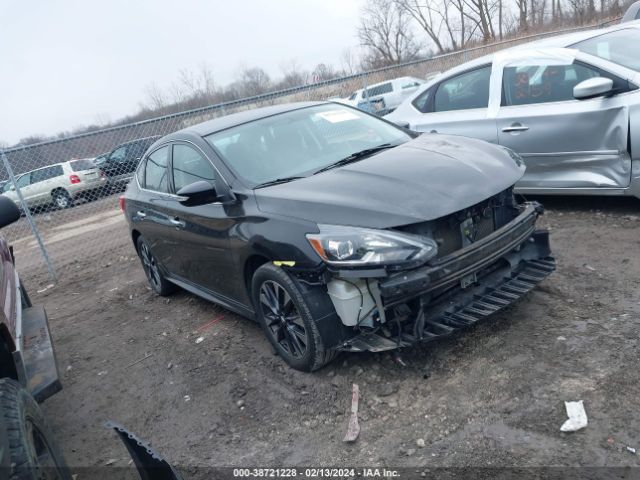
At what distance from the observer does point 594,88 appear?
4629 mm

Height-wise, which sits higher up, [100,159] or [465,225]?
[100,159]

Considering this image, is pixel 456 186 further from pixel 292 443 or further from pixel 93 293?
pixel 93 293

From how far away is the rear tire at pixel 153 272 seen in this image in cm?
569

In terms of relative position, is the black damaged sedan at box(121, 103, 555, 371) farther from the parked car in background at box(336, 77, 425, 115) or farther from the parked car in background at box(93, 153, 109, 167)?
the parked car in background at box(336, 77, 425, 115)

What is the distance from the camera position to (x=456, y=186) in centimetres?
326

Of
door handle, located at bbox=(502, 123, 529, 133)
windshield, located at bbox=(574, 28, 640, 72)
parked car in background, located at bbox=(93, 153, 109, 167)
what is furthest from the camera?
parked car in background, located at bbox=(93, 153, 109, 167)

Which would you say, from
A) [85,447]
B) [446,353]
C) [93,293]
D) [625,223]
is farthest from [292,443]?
[93,293]

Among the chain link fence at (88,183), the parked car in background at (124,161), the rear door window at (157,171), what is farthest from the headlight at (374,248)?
the parked car in background at (124,161)

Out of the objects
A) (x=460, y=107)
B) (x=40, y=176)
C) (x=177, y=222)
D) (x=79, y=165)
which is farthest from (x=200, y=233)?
(x=40, y=176)

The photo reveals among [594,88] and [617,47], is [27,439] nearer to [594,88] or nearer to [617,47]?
[594,88]

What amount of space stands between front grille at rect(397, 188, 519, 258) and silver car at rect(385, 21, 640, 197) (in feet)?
5.83

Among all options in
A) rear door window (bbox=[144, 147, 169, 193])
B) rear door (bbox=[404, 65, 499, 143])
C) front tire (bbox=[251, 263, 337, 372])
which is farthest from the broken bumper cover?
rear door window (bbox=[144, 147, 169, 193])

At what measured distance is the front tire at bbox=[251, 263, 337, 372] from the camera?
129 inches

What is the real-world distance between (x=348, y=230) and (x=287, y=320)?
84cm
